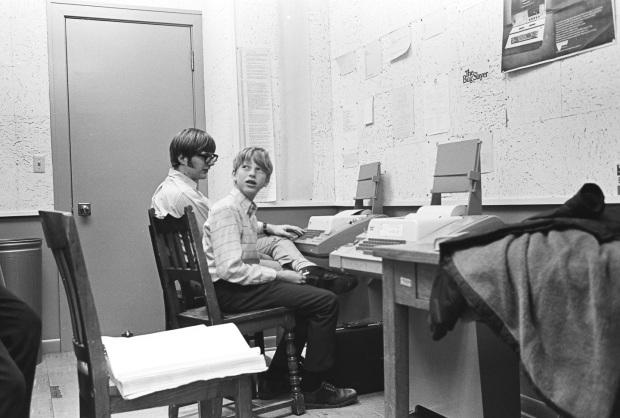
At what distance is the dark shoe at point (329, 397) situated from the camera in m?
2.71

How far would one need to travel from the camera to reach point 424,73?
319cm

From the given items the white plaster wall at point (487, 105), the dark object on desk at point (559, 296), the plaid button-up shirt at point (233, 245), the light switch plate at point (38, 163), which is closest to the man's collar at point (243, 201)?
the plaid button-up shirt at point (233, 245)

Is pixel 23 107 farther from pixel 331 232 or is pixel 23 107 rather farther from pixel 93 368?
pixel 93 368

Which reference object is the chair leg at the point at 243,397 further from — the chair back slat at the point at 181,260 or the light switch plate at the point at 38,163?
the light switch plate at the point at 38,163

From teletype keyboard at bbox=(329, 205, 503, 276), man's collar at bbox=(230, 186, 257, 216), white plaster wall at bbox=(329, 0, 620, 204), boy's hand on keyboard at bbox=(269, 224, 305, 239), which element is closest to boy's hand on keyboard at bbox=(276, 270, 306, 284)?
teletype keyboard at bbox=(329, 205, 503, 276)

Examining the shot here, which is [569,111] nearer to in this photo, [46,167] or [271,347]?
[271,347]

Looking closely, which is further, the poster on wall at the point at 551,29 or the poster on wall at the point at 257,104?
the poster on wall at the point at 257,104

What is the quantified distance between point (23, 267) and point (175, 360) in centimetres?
256

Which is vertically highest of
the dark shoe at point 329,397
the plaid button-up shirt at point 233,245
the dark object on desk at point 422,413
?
the plaid button-up shirt at point 233,245

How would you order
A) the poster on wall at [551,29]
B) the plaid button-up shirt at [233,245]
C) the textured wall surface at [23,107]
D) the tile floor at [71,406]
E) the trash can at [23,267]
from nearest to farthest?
the poster on wall at [551,29]
the plaid button-up shirt at [233,245]
the tile floor at [71,406]
the trash can at [23,267]
the textured wall surface at [23,107]

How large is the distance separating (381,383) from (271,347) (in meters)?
1.19

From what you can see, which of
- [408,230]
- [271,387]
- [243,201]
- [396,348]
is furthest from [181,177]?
[396,348]

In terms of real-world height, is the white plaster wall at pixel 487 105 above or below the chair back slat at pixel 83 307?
above

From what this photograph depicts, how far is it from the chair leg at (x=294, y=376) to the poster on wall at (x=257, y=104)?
1577 mm
